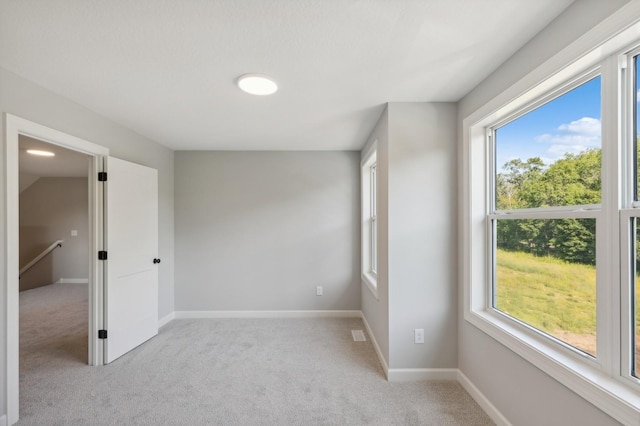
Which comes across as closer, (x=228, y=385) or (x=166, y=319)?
(x=228, y=385)

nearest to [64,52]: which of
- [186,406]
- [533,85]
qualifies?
[186,406]

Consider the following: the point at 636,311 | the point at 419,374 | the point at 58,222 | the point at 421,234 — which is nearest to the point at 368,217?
the point at 421,234

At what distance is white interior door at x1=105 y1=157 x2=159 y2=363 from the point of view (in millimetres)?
2725

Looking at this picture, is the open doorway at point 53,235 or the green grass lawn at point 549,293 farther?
the open doorway at point 53,235

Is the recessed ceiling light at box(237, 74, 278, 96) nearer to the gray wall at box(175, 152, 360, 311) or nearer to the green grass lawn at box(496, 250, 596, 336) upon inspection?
the gray wall at box(175, 152, 360, 311)

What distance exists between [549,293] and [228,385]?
7.89 ft

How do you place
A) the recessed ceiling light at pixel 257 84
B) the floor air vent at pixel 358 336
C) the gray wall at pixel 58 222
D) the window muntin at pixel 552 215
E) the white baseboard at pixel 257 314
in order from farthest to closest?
the gray wall at pixel 58 222, the white baseboard at pixel 257 314, the floor air vent at pixel 358 336, the recessed ceiling light at pixel 257 84, the window muntin at pixel 552 215

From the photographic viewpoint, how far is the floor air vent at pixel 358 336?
3.23 meters

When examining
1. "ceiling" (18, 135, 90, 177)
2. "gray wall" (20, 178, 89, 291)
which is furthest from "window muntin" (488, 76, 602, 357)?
"gray wall" (20, 178, 89, 291)

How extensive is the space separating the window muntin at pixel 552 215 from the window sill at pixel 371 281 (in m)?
1.14

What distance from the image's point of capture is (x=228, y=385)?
2354mm

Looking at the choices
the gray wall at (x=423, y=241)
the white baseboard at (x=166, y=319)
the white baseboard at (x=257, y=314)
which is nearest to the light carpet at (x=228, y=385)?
the white baseboard at (x=166, y=319)

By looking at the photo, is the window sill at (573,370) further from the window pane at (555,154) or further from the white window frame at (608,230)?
the window pane at (555,154)

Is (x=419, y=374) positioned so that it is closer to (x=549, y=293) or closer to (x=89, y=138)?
(x=549, y=293)
